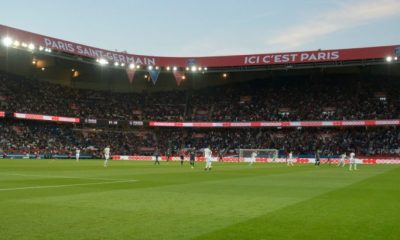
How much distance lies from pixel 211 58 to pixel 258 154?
727 inches

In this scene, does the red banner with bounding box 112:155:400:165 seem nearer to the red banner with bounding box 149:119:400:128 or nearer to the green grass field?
the red banner with bounding box 149:119:400:128

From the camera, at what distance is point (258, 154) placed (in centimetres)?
6969

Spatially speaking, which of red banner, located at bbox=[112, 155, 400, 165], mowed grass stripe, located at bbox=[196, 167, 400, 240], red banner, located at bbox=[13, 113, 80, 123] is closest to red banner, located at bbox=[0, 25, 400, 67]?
red banner, located at bbox=[13, 113, 80, 123]

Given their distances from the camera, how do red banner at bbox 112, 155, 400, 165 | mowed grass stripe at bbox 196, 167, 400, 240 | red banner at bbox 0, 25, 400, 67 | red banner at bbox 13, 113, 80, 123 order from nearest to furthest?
mowed grass stripe at bbox 196, 167, 400, 240 < red banner at bbox 112, 155, 400, 165 < red banner at bbox 0, 25, 400, 67 < red banner at bbox 13, 113, 80, 123

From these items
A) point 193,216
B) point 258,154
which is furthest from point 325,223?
point 258,154

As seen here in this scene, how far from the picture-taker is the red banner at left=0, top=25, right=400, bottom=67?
202 ft

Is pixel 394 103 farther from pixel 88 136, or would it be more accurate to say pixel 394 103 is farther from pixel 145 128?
pixel 88 136

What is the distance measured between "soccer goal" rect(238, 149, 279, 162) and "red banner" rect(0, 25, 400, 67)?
555 inches

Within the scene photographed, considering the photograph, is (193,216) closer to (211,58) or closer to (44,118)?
(44,118)

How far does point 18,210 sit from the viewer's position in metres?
11.1

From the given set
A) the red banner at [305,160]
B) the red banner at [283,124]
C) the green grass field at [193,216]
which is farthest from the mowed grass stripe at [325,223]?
the red banner at [283,124]

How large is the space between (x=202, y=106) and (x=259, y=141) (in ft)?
46.6

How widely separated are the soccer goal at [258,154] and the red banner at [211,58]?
14105mm

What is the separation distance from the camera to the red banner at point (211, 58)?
202 ft
